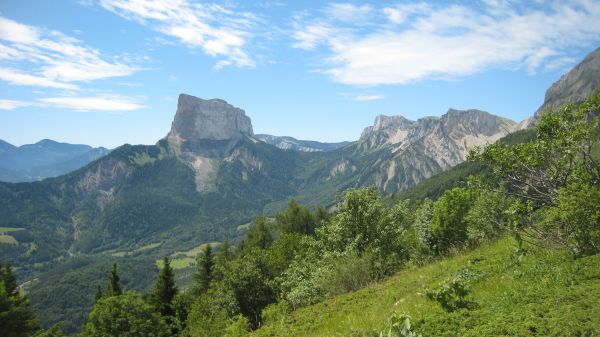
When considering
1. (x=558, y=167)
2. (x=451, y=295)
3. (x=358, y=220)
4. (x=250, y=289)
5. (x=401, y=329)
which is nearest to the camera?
(x=401, y=329)

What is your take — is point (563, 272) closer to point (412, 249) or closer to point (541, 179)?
point (541, 179)

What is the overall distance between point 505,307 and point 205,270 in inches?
2573

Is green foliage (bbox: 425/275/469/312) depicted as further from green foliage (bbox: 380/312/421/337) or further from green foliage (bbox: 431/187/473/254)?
green foliage (bbox: 431/187/473/254)

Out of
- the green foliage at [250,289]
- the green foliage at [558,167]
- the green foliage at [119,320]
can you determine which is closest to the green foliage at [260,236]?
the green foliage at [119,320]

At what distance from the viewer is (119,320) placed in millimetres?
40781

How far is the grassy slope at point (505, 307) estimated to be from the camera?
9898mm

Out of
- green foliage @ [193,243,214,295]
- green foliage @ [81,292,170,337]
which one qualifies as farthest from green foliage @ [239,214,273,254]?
green foliage @ [81,292,170,337]

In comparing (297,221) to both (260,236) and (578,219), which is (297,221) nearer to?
(260,236)

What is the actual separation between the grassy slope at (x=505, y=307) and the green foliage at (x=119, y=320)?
2980 centimetres

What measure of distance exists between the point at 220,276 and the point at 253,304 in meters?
23.2

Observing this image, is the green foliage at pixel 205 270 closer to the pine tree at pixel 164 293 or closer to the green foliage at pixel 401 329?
the pine tree at pixel 164 293

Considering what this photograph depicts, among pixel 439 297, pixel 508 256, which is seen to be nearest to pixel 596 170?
pixel 508 256

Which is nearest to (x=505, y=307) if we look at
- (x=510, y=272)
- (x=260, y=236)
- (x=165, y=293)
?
(x=510, y=272)

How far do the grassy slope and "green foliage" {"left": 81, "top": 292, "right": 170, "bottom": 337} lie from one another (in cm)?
2980
